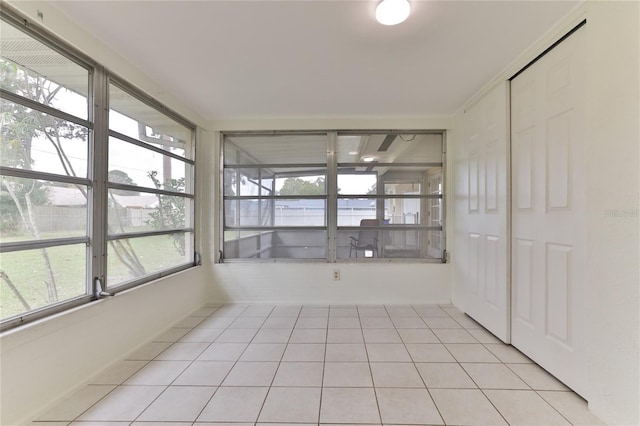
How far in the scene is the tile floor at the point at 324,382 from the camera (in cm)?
148

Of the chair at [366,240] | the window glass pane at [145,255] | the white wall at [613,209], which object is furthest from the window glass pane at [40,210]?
the white wall at [613,209]

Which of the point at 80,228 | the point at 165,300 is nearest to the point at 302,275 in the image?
the point at 165,300

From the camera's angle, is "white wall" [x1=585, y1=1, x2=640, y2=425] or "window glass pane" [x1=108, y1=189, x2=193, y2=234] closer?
"white wall" [x1=585, y1=1, x2=640, y2=425]

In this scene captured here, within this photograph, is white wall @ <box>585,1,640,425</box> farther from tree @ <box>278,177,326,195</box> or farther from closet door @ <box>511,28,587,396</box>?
tree @ <box>278,177,326,195</box>

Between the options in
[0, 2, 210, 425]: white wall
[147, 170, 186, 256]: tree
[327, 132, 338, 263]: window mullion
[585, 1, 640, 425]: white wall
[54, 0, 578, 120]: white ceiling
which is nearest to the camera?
[585, 1, 640, 425]: white wall

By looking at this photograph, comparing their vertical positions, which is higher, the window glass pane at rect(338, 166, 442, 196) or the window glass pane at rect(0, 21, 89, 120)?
the window glass pane at rect(0, 21, 89, 120)

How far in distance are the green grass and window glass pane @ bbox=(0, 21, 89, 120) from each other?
0.84m

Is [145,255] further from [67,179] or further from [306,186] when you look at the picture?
[306,186]

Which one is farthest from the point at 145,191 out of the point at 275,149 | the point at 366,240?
the point at 366,240

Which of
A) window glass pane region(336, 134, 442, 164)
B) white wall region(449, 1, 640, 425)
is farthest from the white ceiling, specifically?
window glass pane region(336, 134, 442, 164)

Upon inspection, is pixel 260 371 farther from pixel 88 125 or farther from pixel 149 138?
pixel 149 138

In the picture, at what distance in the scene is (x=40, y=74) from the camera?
1.61 metres

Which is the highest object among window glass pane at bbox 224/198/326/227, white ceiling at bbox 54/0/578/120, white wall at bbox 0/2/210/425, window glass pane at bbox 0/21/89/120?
white ceiling at bbox 54/0/578/120

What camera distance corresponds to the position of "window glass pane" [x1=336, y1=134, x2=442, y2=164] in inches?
136
